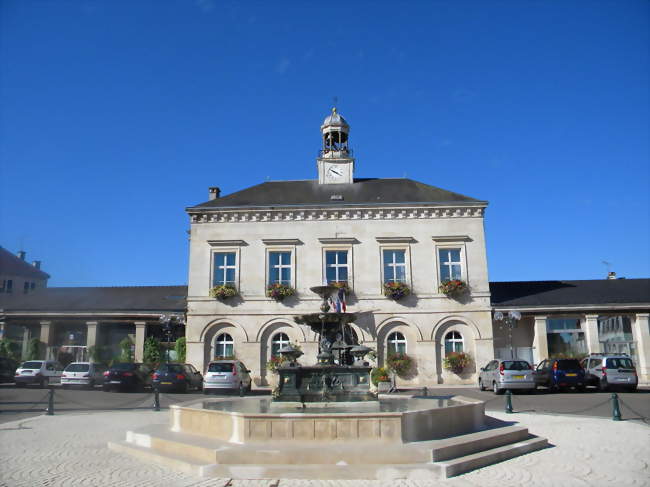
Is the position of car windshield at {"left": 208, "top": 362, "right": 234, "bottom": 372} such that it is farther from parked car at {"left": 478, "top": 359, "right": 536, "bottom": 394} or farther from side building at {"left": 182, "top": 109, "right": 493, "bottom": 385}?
parked car at {"left": 478, "top": 359, "right": 536, "bottom": 394}

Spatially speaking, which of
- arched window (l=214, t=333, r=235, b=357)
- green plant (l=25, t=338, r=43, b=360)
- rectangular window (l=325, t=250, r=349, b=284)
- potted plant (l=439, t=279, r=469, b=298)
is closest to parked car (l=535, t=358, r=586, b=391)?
potted plant (l=439, t=279, r=469, b=298)

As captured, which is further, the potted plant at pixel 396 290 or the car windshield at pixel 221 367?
the potted plant at pixel 396 290

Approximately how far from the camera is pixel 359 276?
2734 cm

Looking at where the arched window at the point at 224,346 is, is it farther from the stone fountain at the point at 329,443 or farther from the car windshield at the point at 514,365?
the stone fountain at the point at 329,443

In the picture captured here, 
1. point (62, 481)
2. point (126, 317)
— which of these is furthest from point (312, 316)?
point (126, 317)

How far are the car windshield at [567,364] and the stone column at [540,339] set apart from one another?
4.42 metres

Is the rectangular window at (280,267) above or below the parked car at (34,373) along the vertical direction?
above

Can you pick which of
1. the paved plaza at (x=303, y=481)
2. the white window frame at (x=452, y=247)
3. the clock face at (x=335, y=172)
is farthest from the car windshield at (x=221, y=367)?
the clock face at (x=335, y=172)

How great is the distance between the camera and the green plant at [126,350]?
29531mm

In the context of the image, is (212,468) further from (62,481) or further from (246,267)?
(246,267)

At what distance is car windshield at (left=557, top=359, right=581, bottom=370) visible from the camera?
23.2 m

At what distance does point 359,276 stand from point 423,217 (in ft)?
14.6

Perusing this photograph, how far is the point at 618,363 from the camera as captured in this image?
22953 millimetres

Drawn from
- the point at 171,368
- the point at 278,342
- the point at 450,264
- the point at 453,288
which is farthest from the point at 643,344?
the point at 171,368
